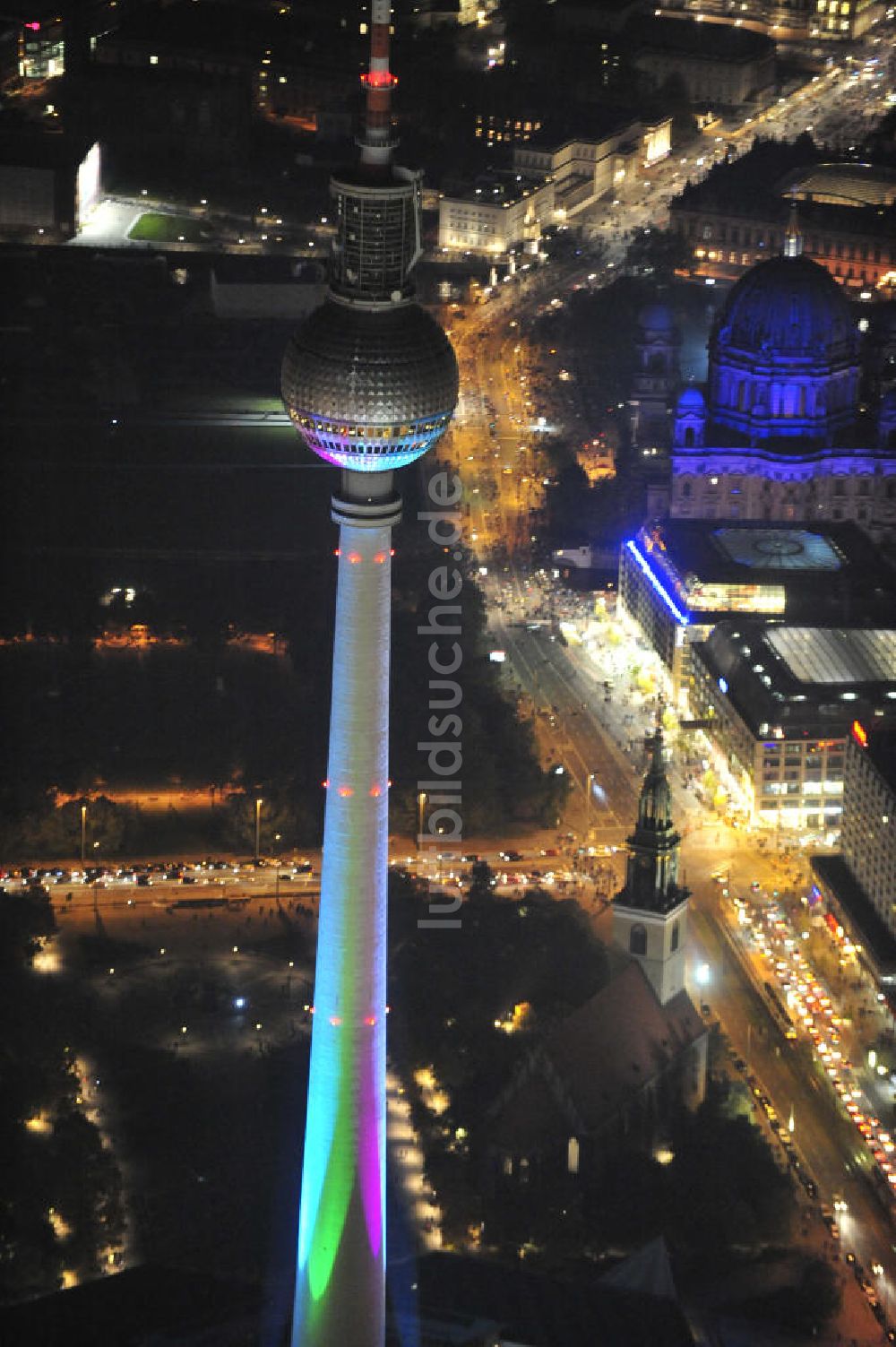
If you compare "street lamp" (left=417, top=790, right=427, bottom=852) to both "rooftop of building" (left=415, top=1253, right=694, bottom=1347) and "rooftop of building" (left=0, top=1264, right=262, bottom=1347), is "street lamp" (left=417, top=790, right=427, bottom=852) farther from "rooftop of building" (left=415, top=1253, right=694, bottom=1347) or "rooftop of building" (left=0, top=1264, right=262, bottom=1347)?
"rooftop of building" (left=0, top=1264, right=262, bottom=1347)

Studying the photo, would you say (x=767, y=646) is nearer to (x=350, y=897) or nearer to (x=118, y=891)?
(x=118, y=891)

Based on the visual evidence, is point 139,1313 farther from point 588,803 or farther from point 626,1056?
point 588,803

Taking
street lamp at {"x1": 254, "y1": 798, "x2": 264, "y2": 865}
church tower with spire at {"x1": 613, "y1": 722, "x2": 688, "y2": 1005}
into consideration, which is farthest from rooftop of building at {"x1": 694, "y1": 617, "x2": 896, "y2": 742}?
church tower with spire at {"x1": 613, "y1": 722, "x2": 688, "y2": 1005}

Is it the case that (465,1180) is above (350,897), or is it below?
below

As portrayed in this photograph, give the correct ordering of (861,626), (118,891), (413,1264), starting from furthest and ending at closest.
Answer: (861,626) < (118,891) < (413,1264)

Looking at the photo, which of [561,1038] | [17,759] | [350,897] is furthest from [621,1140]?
[17,759]

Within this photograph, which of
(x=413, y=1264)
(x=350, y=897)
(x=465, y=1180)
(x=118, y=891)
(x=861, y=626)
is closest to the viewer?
(x=350, y=897)

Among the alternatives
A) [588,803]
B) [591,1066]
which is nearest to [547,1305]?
[591,1066]
